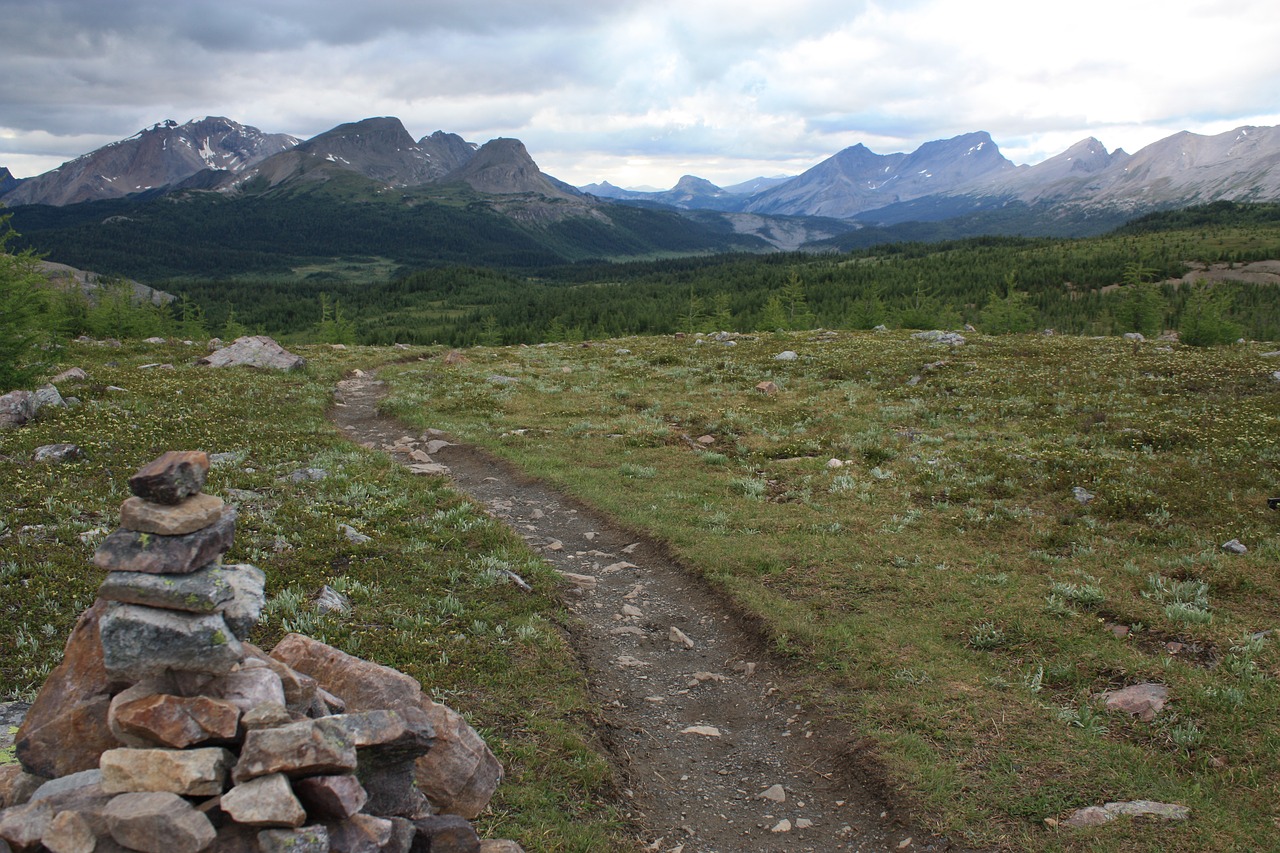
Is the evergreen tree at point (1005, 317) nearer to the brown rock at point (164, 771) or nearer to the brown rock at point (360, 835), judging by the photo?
the brown rock at point (360, 835)

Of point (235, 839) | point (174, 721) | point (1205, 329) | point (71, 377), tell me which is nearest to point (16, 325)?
point (71, 377)

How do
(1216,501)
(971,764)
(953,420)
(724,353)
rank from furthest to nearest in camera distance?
(724,353)
(953,420)
(1216,501)
(971,764)

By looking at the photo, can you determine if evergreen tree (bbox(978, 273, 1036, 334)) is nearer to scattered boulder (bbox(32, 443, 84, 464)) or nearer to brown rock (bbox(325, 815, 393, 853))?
scattered boulder (bbox(32, 443, 84, 464))

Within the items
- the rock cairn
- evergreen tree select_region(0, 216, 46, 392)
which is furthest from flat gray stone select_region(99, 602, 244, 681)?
evergreen tree select_region(0, 216, 46, 392)

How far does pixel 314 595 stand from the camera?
38.0 ft

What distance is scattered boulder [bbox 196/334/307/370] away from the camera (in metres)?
39.7

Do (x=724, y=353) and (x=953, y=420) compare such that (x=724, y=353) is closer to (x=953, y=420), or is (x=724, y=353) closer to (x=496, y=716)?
(x=953, y=420)

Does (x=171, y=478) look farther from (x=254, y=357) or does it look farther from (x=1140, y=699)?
(x=254, y=357)

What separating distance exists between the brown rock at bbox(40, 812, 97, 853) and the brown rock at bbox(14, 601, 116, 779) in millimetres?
1134

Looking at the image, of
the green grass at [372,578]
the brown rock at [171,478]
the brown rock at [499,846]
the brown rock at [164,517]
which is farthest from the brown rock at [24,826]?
the green grass at [372,578]

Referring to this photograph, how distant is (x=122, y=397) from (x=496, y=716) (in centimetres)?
2312

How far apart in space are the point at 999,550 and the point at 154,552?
15.0 m

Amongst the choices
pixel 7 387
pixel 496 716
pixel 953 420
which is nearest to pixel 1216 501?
pixel 953 420

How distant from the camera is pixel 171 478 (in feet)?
19.6
